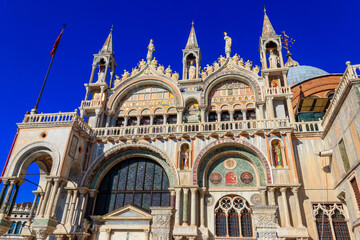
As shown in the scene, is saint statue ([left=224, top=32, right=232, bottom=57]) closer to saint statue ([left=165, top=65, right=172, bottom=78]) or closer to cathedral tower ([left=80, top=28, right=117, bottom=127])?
saint statue ([left=165, top=65, right=172, bottom=78])

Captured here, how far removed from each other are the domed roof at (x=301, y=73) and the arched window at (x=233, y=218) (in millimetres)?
21012

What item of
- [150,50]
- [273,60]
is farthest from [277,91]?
[150,50]

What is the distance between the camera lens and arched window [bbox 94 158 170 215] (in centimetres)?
1719

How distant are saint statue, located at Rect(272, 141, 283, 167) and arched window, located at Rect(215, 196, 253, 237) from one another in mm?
2862

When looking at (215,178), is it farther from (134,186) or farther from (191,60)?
(191,60)

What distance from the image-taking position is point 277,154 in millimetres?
16359

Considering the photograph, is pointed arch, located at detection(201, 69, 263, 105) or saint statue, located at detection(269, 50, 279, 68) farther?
saint statue, located at detection(269, 50, 279, 68)

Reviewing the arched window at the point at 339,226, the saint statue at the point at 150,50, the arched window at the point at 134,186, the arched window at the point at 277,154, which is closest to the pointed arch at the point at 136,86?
the saint statue at the point at 150,50

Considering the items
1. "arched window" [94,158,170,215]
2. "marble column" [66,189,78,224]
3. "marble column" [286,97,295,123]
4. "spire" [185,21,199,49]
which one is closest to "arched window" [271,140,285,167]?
"marble column" [286,97,295,123]

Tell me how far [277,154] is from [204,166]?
4.28 meters

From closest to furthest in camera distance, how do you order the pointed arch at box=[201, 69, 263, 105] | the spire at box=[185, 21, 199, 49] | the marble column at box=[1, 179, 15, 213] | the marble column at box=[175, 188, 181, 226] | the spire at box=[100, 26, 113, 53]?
the marble column at box=[1, 179, 15, 213] → the marble column at box=[175, 188, 181, 226] → the pointed arch at box=[201, 69, 263, 105] → the spire at box=[185, 21, 199, 49] → the spire at box=[100, 26, 113, 53]

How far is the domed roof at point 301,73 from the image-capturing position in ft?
108

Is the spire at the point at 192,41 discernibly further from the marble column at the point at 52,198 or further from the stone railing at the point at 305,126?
the marble column at the point at 52,198

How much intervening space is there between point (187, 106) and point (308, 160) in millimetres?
9061
